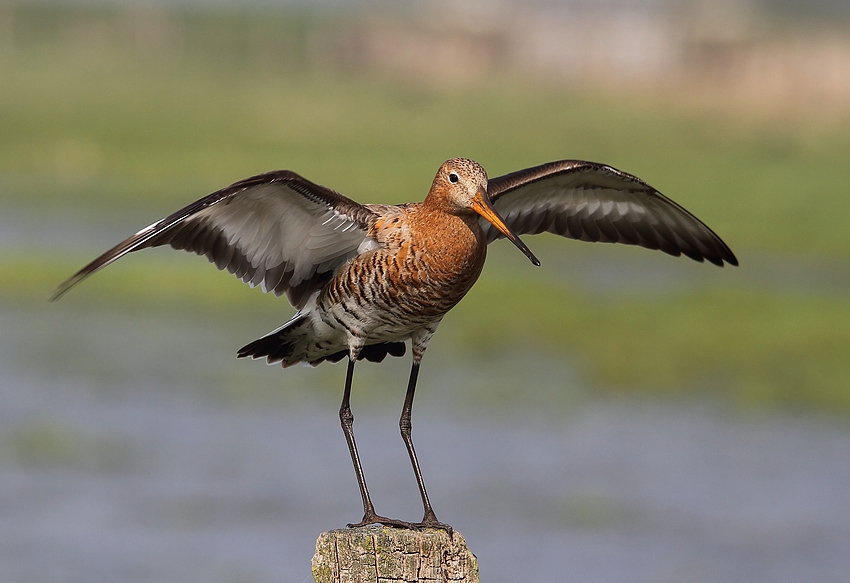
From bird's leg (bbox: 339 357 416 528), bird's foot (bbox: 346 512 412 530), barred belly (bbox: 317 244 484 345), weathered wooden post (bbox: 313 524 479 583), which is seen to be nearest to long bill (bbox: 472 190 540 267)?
barred belly (bbox: 317 244 484 345)

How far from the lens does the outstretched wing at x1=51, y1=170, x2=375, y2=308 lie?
635 cm

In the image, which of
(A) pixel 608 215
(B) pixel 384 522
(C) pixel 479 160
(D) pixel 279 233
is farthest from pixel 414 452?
(C) pixel 479 160

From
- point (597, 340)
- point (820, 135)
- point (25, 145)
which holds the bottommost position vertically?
point (597, 340)

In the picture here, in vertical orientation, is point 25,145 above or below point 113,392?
above

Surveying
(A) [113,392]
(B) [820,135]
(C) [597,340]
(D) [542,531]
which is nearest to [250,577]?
(D) [542,531]

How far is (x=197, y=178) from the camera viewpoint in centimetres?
2755

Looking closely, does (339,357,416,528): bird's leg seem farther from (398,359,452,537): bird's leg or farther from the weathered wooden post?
the weathered wooden post

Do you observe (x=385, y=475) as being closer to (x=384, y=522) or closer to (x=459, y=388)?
(x=459, y=388)

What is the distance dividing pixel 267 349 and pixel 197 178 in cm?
2084

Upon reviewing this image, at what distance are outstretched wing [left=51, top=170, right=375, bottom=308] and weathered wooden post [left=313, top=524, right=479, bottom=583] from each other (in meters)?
1.53

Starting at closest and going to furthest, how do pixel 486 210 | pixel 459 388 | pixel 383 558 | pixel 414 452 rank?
pixel 383 558
pixel 486 210
pixel 414 452
pixel 459 388

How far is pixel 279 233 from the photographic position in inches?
265

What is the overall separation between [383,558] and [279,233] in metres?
1.86

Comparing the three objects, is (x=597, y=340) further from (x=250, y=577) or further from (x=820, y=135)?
(x=820, y=135)
